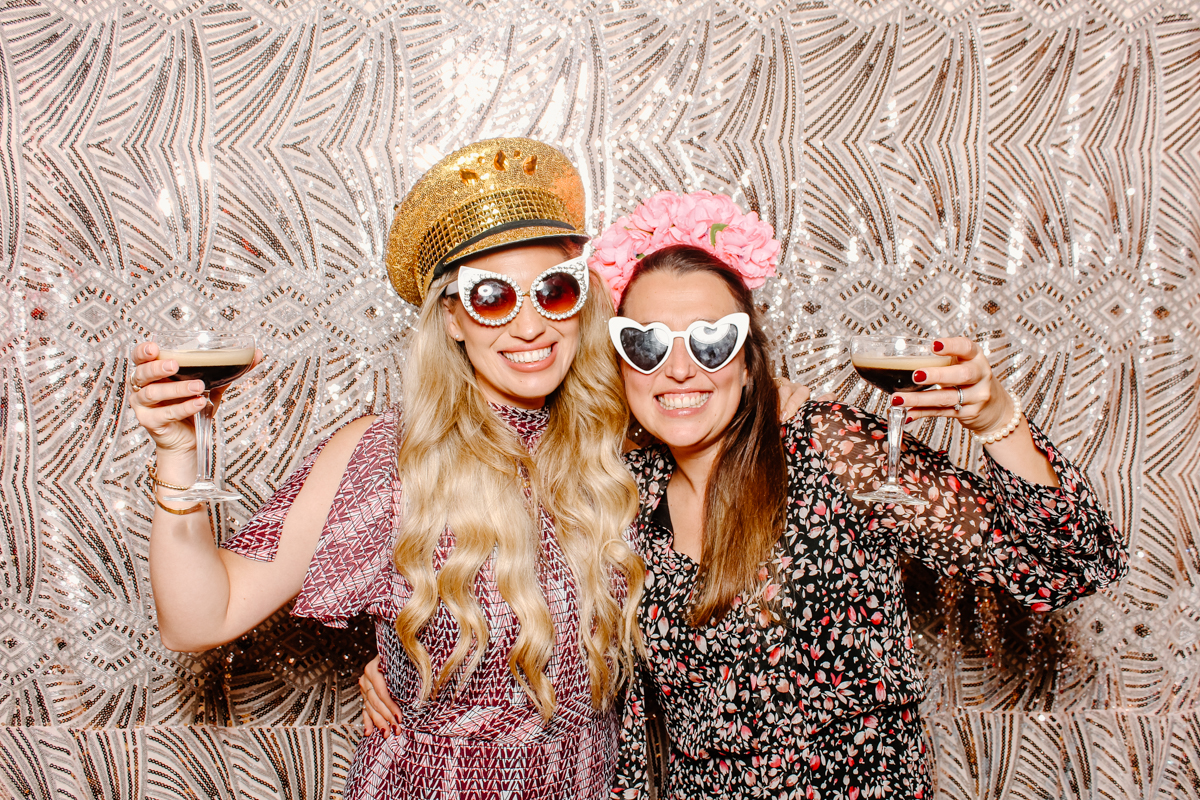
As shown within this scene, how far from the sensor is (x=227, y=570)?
141cm

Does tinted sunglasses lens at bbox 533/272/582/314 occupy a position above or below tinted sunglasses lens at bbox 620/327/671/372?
above

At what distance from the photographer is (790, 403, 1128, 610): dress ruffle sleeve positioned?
1255 mm

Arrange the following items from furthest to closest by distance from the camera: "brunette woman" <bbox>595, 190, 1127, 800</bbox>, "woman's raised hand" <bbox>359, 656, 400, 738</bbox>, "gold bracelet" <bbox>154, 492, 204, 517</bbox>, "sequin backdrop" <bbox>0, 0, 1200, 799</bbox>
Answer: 1. "sequin backdrop" <bbox>0, 0, 1200, 799</bbox>
2. "woman's raised hand" <bbox>359, 656, 400, 738</bbox>
3. "brunette woman" <bbox>595, 190, 1127, 800</bbox>
4. "gold bracelet" <bbox>154, 492, 204, 517</bbox>

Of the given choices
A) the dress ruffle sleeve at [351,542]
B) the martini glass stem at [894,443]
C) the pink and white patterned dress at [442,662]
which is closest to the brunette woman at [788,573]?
the martini glass stem at [894,443]

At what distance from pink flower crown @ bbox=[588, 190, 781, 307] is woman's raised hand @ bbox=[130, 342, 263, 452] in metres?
0.96

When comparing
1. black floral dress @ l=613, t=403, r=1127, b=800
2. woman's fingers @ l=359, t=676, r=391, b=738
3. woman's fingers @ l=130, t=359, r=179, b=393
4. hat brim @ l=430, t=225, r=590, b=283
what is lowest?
woman's fingers @ l=359, t=676, r=391, b=738

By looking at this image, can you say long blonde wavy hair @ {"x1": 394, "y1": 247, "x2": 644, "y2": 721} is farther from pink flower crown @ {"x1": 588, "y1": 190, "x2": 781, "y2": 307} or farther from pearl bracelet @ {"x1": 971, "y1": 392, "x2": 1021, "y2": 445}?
pearl bracelet @ {"x1": 971, "y1": 392, "x2": 1021, "y2": 445}

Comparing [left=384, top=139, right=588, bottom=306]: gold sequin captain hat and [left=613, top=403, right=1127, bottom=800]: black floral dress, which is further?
[left=384, top=139, right=588, bottom=306]: gold sequin captain hat

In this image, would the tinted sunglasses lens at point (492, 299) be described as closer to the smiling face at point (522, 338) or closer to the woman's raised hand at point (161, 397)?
the smiling face at point (522, 338)

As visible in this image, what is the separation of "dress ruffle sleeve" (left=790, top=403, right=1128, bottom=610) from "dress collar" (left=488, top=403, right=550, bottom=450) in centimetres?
62

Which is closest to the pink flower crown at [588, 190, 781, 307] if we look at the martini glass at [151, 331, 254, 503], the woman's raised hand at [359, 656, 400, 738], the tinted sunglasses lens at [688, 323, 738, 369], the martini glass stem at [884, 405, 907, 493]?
the tinted sunglasses lens at [688, 323, 738, 369]

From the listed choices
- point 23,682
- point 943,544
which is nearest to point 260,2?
point 23,682

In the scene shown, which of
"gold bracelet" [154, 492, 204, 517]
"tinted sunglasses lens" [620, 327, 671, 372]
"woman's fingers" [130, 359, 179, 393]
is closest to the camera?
"woman's fingers" [130, 359, 179, 393]

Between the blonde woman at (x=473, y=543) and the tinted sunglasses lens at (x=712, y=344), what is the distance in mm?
291
